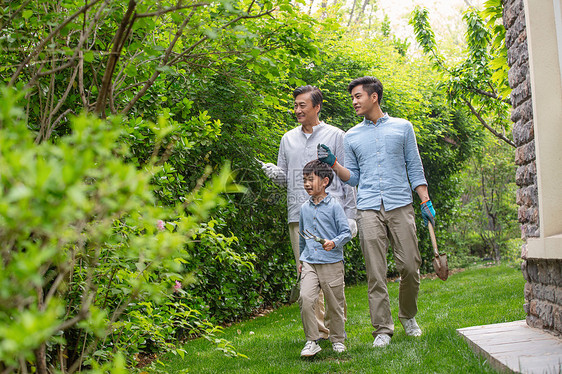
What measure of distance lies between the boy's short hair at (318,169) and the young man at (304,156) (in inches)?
10.3

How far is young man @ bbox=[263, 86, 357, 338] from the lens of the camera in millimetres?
4477

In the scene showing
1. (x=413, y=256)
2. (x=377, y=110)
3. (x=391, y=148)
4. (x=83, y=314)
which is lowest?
(x=413, y=256)

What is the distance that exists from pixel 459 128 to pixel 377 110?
30.3ft

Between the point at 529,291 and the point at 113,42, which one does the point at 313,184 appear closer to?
the point at 529,291

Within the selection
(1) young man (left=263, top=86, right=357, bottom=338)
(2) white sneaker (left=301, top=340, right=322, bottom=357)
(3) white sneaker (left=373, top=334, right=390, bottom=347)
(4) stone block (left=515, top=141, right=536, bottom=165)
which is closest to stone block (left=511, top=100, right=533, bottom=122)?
(4) stone block (left=515, top=141, right=536, bottom=165)

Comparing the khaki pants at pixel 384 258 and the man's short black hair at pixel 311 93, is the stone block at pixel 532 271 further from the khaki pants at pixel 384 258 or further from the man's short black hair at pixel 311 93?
the man's short black hair at pixel 311 93

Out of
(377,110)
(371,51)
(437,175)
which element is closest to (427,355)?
(377,110)

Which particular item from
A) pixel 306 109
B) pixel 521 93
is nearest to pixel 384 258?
pixel 306 109

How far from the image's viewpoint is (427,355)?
344cm

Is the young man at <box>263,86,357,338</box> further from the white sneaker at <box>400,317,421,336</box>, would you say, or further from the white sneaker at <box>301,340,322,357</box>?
the white sneaker at <box>400,317,421,336</box>

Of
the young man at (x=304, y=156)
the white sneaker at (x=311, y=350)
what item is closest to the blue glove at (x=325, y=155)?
the young man at (x=304, y=156)

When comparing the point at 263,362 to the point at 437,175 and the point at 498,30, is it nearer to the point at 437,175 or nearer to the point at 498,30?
the point at 498,30

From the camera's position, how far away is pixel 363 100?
4277mm

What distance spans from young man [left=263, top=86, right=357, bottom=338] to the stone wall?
4.61ft
